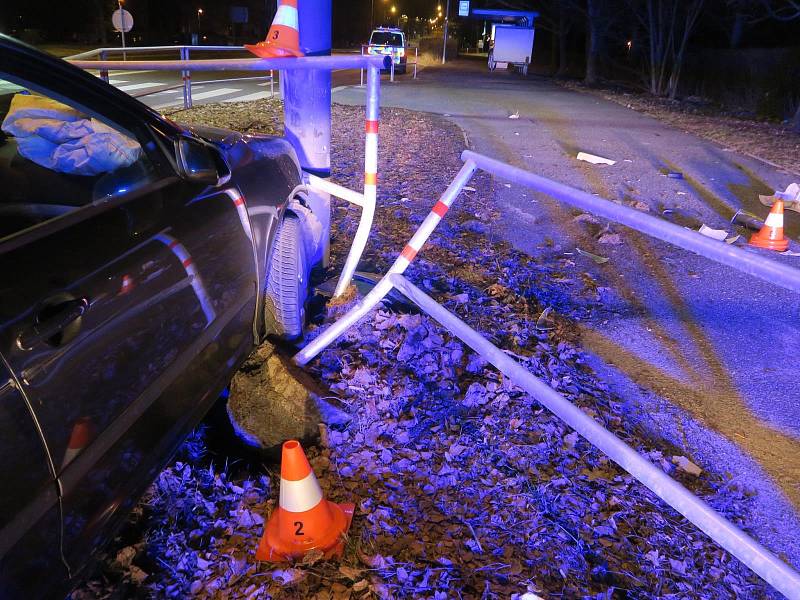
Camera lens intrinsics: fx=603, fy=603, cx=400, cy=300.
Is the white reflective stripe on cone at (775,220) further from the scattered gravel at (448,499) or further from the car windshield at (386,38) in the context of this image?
the car windshield at (386,38)

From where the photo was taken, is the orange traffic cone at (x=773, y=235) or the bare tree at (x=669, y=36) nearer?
the orange traffic cone at (x=773, y=235)

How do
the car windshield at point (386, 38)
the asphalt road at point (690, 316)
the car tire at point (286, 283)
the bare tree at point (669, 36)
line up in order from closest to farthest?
1. the asphalt road at point (690, 316)
2. the car tire at point (286, 283)
3. the bare tree at point (669, 36)
4. the car windshield at point (386, 38)

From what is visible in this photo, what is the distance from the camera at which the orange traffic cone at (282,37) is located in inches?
140

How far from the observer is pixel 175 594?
2.14 metres

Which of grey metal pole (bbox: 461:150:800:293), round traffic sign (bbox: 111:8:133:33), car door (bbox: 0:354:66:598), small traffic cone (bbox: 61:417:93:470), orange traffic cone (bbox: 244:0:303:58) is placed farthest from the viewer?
round traffic sign (bbox: 111:8:133:33)

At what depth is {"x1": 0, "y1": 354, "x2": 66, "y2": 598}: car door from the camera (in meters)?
1.37

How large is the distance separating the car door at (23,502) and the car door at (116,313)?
0.04 meters

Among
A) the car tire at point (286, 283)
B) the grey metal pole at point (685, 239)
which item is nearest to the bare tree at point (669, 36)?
the car tire at point (286, 283)

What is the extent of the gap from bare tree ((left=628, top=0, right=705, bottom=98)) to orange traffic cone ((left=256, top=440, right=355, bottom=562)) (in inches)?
959

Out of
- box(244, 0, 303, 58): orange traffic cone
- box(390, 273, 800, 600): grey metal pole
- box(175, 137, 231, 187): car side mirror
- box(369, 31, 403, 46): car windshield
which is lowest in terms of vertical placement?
box(390, 273, 800, 600): grey metal pole

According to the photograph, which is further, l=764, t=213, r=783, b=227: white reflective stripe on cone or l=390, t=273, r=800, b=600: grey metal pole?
l=764, t=213, r=783, b=227: white reflective stripe on cone

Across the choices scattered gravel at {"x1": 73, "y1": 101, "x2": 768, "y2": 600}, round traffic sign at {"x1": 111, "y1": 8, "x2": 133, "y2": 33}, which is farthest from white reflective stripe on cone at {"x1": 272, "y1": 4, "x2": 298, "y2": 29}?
round traffic sign at {"x1": 111, "y1": 8, "x2": 133, "y2": 33}

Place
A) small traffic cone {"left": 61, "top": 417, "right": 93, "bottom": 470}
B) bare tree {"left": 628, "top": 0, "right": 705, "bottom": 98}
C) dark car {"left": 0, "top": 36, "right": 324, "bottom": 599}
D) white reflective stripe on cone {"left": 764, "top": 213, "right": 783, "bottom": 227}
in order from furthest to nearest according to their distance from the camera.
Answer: bare tree {"left": 628, "top": 0, "right": 705, "bottom": 98}, white reflective stripe on cone {"left": 764, "top": 213, "right": 783, "bottom": 227}, small traffic cone {"left": 61, "top": 417, "right": 93, "bottom": 470}, dark car {"left": 0, "top": 36, "right": 324, "bottom": 599}

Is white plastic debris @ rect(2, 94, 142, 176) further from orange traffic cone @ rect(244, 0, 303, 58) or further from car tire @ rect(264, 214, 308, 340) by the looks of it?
orange traffic cone @ rect(244, 0, 303, 58)
